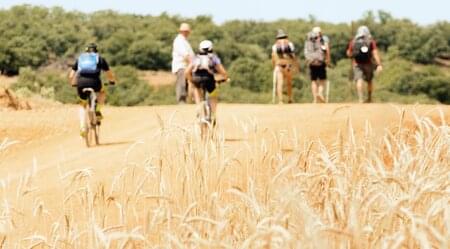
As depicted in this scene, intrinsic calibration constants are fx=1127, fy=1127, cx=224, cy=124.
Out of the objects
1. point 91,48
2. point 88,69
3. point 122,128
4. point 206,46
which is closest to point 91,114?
point 88,69

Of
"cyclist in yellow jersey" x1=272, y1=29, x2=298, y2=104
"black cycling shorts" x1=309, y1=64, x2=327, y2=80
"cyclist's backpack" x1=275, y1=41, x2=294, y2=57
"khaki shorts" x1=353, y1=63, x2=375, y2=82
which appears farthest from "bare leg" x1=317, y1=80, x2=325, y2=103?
"khaki shorts" x1=353, y1=63, x2=375, y2=82

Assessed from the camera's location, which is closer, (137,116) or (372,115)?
(372,115)

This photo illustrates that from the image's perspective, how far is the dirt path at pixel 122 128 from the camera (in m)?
14.0

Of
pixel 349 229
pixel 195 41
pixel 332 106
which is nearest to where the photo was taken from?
pixel 349 229

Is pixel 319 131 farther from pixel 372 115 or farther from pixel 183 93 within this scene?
pixel 183 93

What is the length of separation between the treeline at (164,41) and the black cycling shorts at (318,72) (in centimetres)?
4515

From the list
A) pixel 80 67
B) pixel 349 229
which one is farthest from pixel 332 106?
pixel 349 229

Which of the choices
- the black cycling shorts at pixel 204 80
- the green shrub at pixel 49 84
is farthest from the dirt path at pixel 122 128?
the green shrub at pixel 49 84

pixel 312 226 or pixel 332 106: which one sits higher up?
pixel 312 226

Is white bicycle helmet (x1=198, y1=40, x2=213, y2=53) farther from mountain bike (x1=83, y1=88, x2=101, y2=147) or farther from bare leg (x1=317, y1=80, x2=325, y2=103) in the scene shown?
bare leg (x1=317, y1=80, x2=325, y2=103)

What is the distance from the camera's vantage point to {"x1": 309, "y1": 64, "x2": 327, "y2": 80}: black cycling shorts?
20719mm

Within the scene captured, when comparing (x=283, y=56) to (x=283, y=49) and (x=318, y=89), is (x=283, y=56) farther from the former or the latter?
(x=318, y=89)

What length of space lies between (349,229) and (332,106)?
16.0 metres

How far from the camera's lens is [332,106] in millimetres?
19562
